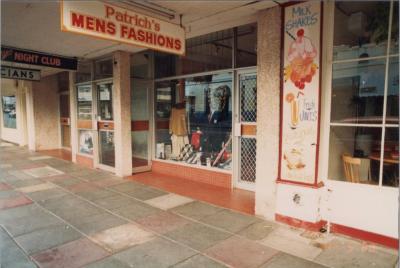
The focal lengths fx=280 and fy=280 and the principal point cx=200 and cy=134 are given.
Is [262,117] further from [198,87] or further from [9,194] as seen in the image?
[9,194]

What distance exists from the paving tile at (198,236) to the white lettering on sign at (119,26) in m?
2.35

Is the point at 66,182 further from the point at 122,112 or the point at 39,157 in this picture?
the point at 39,157

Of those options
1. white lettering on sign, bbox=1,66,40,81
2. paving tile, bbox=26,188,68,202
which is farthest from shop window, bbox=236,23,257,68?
white lettering on sign, bbox=1,66,40,81

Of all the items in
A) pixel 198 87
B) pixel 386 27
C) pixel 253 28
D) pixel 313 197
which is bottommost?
pixel 313 197

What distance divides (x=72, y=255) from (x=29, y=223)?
1.31m

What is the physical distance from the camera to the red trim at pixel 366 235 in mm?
3144

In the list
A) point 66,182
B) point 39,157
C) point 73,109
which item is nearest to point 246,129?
point 66,182

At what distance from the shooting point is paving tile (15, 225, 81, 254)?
3240 millimetres

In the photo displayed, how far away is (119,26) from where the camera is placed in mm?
3055

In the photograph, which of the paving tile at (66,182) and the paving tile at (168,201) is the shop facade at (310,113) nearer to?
the paving tile at (168,201)

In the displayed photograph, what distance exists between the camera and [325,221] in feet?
11.8

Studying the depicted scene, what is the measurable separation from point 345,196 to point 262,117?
4.78 feet

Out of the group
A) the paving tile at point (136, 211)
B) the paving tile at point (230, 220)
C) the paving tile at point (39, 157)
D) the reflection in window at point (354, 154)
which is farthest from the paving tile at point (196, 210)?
the paving tile at point (39, 157)

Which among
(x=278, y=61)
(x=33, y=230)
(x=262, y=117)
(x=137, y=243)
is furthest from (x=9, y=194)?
(x=278, y=61)
